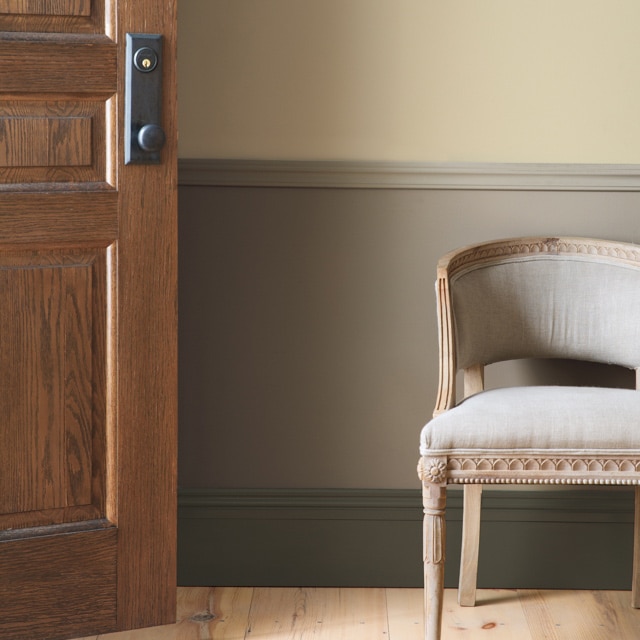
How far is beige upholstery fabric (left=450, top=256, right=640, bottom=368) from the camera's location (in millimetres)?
2115

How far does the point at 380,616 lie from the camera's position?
2.17 meters

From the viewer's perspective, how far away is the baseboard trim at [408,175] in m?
2.25

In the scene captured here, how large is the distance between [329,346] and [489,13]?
2.87ft

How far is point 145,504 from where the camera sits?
6.56 feet

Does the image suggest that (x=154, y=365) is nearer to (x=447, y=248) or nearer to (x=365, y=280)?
(x=365, y=280)

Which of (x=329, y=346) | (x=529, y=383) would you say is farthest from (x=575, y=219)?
(x=329, y=346)

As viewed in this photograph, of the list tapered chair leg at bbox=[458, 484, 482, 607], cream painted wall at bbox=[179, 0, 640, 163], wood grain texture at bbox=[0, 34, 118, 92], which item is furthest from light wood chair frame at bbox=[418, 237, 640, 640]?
wood grain texture at bbox=[0, 34, 118, 92]

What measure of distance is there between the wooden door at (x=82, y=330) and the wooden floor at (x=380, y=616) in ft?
0.57

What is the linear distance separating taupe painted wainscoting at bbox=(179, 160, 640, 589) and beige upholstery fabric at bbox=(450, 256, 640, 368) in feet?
0.55

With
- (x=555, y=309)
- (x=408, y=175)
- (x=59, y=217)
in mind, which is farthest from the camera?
(x=408, y=175)

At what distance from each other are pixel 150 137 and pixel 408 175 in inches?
26.3

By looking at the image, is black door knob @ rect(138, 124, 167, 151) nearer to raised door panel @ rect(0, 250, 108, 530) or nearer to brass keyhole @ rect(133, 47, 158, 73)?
brass keyhole @ rect(133, 47, 158, 73)

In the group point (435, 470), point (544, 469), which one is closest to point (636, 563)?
point (544, 469)

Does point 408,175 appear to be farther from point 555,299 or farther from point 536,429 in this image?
point 536,429
